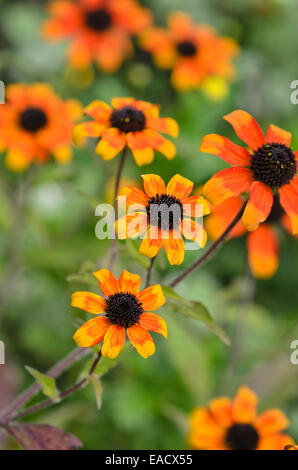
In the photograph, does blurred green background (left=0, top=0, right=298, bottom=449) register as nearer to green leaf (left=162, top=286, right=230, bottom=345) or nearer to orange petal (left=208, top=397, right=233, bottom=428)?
green leaf (left=162, top=286, right=230, bottom=345)

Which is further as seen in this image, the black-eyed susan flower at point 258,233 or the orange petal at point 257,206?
the black-eyed susan flower at point 258,233

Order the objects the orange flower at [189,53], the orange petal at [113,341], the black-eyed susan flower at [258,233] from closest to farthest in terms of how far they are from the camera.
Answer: the orange petal at [113,341]
the black-eyed susan flower at [258,233]
the orange flower at [189,53]

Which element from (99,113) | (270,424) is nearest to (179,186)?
(99,113)

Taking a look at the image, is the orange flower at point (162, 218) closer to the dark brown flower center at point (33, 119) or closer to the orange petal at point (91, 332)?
the orange petal at point (91, 332)

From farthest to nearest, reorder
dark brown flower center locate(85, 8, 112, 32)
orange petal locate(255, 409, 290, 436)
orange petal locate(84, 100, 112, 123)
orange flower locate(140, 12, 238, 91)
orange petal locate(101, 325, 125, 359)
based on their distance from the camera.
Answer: dark brown flower center locate(85, 8, 112, 32) < orange flower locate(140, 12, 238, 91) < orange petal locate(255, 409, 290, 436) < orange petal locate(84, 100, 112, 123) < orange petal locate(101, 325, 125, 359)

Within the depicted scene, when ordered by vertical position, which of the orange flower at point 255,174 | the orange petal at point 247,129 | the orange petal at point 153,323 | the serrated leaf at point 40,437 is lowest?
the serrated leaf at point 40,437

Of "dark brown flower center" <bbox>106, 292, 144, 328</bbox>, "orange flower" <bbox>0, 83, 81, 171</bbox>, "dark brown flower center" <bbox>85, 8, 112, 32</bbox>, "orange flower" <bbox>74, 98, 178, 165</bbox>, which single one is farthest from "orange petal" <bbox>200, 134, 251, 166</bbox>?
"dark brown flower center" <bbox>85, 8, 112, 32</bbox>

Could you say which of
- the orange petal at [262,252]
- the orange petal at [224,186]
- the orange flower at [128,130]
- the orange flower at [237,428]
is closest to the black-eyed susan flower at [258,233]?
the orange petal at [262,252]

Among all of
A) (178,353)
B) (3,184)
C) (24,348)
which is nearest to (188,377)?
(178,353)
